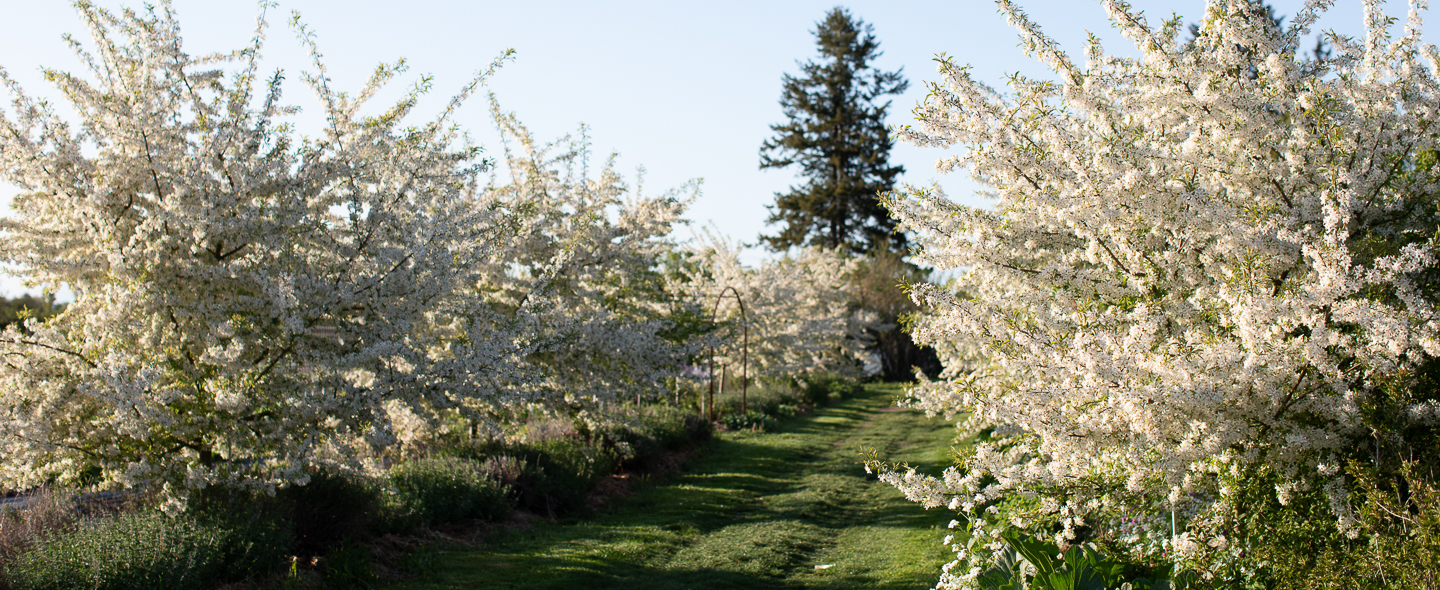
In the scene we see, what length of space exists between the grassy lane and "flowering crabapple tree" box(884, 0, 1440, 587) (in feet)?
6.29

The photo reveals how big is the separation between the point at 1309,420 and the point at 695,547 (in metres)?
4.99

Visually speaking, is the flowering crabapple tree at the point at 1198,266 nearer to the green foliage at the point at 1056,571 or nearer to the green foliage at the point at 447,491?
the green foliage at the point at 1056,571

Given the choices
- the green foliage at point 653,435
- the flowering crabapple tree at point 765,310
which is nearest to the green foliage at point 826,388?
the flowering crabapple tree at point 765,310

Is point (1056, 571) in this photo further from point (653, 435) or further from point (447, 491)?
point (653, 435)

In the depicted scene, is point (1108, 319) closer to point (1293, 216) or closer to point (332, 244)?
point (1293, 216)

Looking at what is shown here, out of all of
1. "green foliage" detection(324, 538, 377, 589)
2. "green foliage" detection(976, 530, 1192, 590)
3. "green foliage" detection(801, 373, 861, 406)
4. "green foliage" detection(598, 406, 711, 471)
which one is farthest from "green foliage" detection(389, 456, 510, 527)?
"green foliage" detection(801, 373, 861, 406)

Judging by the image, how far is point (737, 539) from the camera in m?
7.99

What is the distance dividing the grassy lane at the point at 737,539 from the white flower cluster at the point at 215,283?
137cm

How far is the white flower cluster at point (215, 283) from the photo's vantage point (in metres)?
5.53

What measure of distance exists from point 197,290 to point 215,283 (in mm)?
218

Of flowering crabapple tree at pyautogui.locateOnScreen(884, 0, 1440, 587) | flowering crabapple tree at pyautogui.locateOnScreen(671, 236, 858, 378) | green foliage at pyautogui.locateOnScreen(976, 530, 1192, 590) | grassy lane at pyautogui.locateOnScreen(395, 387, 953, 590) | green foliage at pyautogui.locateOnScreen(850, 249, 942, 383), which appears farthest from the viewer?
green foliage at pyautogui.locateOnScreen(850, 249, 942, 383)

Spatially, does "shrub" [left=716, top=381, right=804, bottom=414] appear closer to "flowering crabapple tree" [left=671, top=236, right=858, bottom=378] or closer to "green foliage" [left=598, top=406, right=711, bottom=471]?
"flowering crabapple tree" [left=671, top=236, right=858, bottom=378]

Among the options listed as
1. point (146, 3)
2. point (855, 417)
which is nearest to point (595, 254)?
point (146, 3)

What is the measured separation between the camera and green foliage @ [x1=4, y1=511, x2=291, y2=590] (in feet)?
15.4
